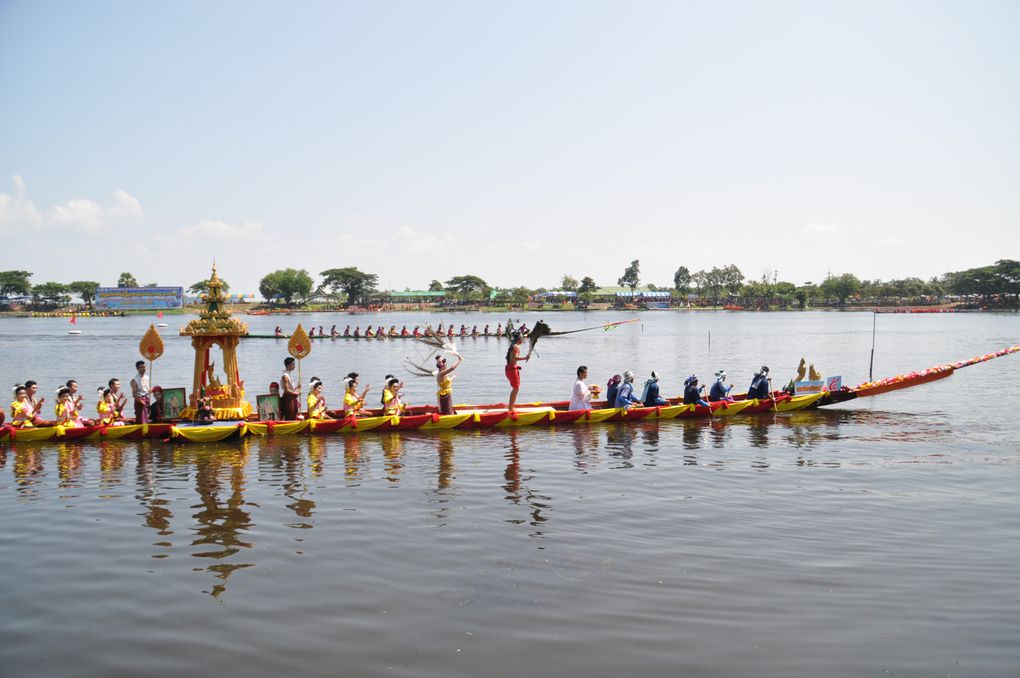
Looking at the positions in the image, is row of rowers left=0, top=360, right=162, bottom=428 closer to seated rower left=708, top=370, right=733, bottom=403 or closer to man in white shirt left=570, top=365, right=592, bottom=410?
man in white shirt left=570, top=365, right=592, bottom=410

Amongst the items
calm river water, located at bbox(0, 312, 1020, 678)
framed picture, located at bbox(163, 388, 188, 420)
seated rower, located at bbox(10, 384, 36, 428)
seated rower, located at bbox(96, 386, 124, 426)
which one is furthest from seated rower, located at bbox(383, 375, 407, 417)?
seated rower, located at bbox(10, 384, 36, 428)

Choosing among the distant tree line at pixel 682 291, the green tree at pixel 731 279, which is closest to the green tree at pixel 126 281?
the distant tree line at pixel 682 291

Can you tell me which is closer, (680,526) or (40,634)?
(40,634)

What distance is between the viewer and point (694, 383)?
852 inches

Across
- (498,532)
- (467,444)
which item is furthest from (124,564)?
(467,444)

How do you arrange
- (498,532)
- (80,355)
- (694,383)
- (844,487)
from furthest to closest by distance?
(80,355), (694,383), (844,487), (498,532)

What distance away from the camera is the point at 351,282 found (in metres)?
176

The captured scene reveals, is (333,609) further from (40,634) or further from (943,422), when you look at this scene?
(943,422)

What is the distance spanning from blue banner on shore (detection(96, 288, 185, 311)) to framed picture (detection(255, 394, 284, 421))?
558ft

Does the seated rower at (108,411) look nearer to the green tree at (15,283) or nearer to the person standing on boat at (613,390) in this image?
the person standing on boat at (613,390)

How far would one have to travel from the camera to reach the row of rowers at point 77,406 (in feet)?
58.2

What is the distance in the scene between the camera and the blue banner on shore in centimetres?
17050

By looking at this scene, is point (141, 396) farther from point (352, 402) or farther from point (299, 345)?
point (352, 402)

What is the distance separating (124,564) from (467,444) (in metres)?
9.42
